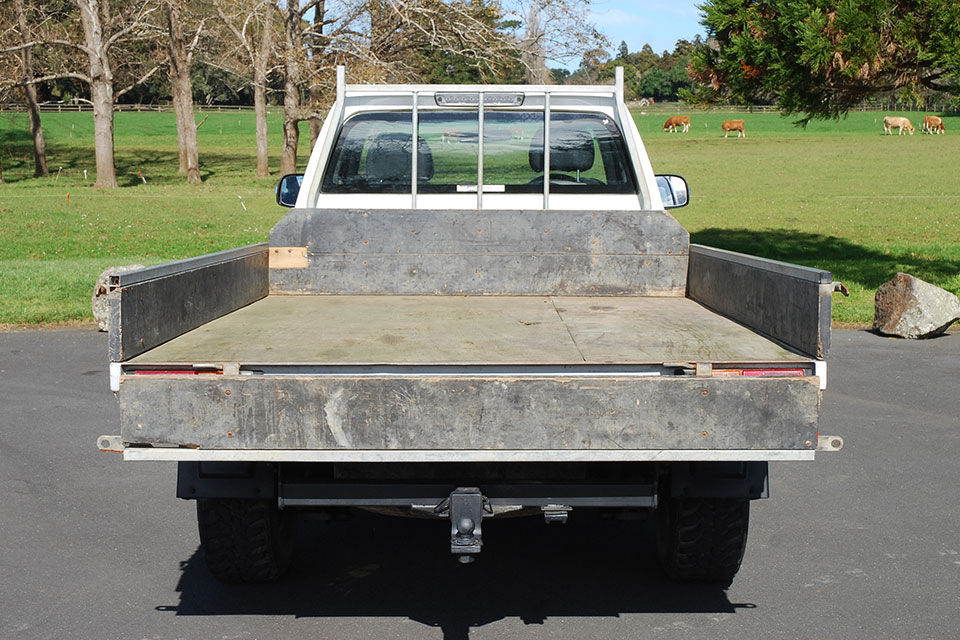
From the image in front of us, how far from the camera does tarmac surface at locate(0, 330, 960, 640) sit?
4355 millimetres

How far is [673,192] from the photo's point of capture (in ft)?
21.1

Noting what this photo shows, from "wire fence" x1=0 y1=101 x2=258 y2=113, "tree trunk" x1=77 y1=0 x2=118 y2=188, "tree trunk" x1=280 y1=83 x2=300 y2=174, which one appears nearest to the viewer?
"tree trunk" x1=77 y1=0 x2=118 y2=188

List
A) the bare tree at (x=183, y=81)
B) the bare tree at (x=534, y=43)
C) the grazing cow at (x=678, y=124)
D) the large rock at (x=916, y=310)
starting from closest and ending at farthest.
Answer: the large rock at (x=916, y=310), the bare tree at (x=534, y=43), the bare tree at (x=183, y=81), the grazing cow at (x=678, y=124)

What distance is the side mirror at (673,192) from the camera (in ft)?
21.0

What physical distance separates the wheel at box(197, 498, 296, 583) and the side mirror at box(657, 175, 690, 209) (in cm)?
305

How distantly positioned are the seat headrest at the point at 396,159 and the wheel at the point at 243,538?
8.59 feet

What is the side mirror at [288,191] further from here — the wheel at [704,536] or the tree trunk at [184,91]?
the tree trunk at [184,91]

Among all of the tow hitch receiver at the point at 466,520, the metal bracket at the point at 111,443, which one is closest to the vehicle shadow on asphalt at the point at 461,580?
the tow hitch receiver at the point at 466,520

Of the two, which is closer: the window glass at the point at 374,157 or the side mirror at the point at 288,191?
the side mirror at the point at 288,191

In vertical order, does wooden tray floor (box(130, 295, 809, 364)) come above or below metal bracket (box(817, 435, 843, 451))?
above

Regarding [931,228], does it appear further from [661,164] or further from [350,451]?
[661,164]

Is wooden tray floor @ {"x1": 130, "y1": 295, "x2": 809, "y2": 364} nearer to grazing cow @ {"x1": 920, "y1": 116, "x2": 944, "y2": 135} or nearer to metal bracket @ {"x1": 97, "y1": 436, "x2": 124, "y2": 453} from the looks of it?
metal bracket @ {"x1": 97, "y1": 436, "x2": 124, "y2": 453}

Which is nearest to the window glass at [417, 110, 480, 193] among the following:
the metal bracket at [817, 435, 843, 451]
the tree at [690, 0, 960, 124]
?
the metal bracket at [817, 435, 843, 451]

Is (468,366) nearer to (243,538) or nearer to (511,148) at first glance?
(243,538)
